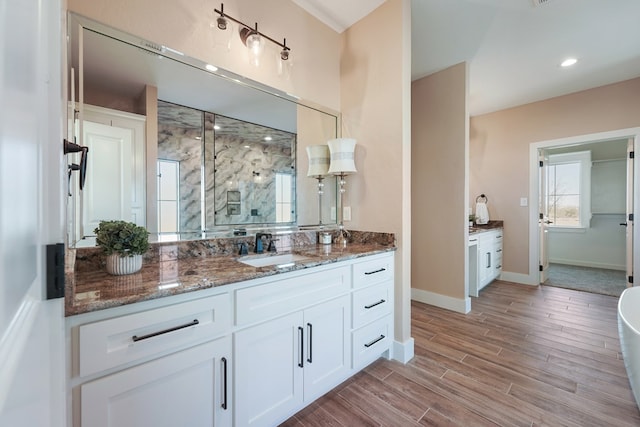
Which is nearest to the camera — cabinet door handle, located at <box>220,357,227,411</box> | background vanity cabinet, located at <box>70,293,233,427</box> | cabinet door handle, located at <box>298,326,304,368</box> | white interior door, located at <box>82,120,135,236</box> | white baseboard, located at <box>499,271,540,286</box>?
background vanity cabinet, located at <box>70,293,233,427</box>

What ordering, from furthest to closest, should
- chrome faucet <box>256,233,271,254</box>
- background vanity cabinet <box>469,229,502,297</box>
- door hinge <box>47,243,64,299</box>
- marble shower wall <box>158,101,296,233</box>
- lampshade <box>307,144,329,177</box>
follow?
background vanity cabinet <box>469,229,502,297</box>, lampshade <box>307,144,329,177</box>, chrome faucet <box>256,233,271,254</box>, marble shower wall <box>158,101,296,233</box>, door hinge <box>47,243,64,299</box>

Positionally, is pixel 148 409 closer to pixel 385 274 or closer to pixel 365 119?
pixel 385 274

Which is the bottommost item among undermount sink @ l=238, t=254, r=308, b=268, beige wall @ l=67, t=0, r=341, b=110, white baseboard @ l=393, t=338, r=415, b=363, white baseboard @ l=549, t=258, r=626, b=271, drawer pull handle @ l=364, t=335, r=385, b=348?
white baseboard @ l=393, t=338, r=415, b=363

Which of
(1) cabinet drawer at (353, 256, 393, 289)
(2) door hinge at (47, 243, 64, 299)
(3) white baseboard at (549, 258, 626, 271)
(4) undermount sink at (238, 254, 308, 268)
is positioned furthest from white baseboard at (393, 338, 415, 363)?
(3) white baseboard at (549, 258, 626, 271)

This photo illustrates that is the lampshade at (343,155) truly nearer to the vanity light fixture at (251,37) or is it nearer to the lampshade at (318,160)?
the lampshade at (318,160)

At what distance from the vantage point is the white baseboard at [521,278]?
3934 millimetres

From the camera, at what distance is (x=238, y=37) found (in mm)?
1777

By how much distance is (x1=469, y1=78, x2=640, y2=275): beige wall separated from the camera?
3.42 metres

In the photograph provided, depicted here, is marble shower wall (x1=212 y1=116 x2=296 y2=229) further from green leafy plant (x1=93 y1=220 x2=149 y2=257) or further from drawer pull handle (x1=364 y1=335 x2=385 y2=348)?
drawer pull handle (x1=364 y1=335 x2=385 y2=348)

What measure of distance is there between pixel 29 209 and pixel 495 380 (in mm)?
2429

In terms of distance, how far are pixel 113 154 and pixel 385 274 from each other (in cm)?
182

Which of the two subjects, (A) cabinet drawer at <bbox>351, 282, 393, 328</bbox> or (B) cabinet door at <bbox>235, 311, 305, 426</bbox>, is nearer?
(B) cabinet door at <bbox>235, 311, 305, 426</bbox>

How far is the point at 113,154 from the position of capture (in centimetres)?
138

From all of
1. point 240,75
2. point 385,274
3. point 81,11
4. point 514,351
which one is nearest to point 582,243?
point 514,351
